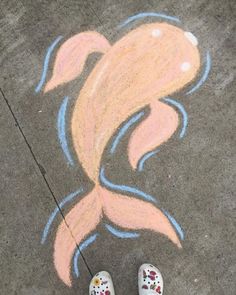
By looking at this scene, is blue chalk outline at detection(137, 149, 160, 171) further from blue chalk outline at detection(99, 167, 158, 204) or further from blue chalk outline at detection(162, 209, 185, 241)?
blue chalk outline at detection(162, 209, 185, 241)

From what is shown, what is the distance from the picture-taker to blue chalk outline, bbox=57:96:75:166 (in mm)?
3535

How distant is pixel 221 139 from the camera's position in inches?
139

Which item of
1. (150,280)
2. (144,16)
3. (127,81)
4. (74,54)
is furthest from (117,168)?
(144,16)

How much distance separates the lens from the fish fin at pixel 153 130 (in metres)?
3.54

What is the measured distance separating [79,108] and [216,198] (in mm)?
1286

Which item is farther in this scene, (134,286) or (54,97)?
(54,97)

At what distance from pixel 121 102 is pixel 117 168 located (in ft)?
1.78

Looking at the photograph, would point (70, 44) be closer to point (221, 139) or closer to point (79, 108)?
point (79, 108)

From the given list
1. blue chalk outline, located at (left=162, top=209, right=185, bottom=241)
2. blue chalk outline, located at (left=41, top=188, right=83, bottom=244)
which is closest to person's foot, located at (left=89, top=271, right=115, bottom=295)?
blue chalk outline, located at (left=41, top=188, right=83, bottom=244)

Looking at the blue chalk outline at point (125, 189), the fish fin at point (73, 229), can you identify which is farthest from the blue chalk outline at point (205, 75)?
the fish fin at point (73, 229)

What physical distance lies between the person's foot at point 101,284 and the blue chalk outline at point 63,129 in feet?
2.86

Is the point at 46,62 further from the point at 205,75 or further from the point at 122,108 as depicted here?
the point at 205,75

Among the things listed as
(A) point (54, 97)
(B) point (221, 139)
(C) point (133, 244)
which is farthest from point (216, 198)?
(A) point (54, 97)

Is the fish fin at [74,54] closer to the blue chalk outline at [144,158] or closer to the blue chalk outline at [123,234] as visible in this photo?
the blue chalk outline at [144,158]
